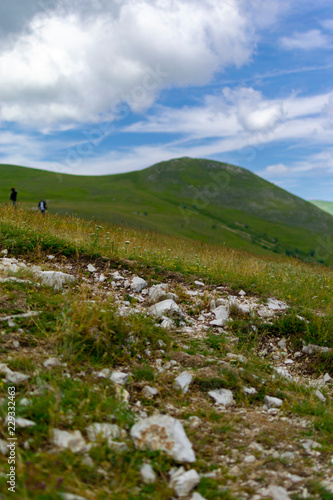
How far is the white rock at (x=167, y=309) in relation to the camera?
6.46 meters

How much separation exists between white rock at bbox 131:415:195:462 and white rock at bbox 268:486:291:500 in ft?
2.29

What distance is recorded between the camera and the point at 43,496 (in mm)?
2453

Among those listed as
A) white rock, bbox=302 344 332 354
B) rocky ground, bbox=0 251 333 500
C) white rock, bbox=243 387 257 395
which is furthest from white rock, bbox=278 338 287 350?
white rock, bbox=243 387 257 395

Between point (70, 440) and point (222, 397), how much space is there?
214cm

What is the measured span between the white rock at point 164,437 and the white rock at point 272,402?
4.94 ft

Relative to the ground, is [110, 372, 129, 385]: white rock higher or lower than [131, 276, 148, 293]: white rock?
lower

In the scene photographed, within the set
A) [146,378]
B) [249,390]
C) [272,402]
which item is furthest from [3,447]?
[272,402]

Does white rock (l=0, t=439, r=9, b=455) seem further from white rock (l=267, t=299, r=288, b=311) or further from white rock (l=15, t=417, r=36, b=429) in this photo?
white rock (l=267, t=299, r=288, b=311)

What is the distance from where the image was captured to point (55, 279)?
21.9 ft

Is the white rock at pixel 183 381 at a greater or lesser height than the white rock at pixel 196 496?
greater

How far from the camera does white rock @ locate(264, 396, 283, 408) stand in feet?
15.2

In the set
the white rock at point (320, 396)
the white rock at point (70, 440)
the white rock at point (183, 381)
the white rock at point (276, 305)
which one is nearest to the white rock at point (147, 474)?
the white rock at point (70, 440)

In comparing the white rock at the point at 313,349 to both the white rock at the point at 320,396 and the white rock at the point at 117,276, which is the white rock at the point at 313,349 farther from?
the white rock at the point at 117,276

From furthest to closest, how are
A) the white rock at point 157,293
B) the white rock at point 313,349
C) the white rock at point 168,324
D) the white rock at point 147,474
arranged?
1. the white rock at point 157,293
2. the white rock at point 313,349
3. the white rock at point 168,324
4. the white rock at point 147,474
